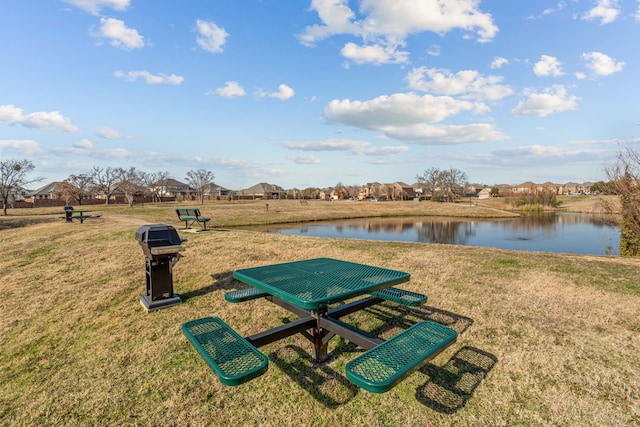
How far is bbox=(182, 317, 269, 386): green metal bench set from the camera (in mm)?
2262

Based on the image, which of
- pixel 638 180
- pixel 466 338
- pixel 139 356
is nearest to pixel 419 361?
pixel 466 338

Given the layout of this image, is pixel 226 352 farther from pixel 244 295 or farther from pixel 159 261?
pixel 159 261

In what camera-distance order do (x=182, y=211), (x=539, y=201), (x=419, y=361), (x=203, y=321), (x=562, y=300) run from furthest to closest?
(x=539, y=201)
(x=182, y=211)
(x=562, y=300)
(x=203, y=321)
(x=419, y=361)

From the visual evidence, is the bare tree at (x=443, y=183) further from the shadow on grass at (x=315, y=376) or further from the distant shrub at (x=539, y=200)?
the shadow on grass at (x=315, y=376)

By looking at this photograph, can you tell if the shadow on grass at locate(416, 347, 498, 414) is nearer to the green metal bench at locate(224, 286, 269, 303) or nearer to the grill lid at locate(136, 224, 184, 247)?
the green metal bench at locate(224, 286, 269, 303)

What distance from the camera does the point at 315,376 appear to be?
3238mm

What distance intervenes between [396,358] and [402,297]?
5.24 ft

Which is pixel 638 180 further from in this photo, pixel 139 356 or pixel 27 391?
pixel 27 391

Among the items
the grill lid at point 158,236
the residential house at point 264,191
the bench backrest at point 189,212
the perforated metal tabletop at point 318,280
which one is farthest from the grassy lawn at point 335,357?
the residential house at point 264,191

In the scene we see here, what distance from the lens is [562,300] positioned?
4867mm

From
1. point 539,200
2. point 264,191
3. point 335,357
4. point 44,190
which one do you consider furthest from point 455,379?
point 44,190

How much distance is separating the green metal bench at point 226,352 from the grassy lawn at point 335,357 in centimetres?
53

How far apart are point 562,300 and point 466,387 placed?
3.07 m

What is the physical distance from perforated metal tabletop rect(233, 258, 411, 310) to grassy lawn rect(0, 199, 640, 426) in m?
0.94
